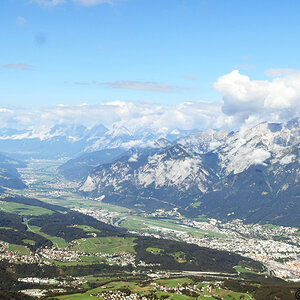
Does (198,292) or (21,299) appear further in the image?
(198,292)

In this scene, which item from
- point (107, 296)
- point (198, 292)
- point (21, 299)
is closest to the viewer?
point (21, 299)

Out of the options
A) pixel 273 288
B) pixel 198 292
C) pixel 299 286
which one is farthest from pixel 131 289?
pixel 299 286

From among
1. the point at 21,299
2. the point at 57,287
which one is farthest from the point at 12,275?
the point at 21,299

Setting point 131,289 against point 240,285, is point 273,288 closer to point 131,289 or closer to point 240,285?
point 240,285

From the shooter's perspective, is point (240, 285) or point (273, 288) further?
point (240, 285)

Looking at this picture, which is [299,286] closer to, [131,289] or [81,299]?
[131,289]

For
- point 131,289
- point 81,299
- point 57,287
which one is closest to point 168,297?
point 131,289

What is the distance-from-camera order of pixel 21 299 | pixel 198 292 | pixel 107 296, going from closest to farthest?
1. pixel 21 299
2. pixel 107 296
3. pixel 198 292
